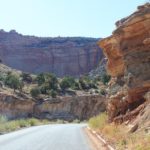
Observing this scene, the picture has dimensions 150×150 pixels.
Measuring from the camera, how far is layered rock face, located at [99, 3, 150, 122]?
27.0 metres

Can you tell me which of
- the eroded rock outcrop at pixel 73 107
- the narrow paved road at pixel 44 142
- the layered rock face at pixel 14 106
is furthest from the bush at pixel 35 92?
the narrow paved road at pixel 44 142

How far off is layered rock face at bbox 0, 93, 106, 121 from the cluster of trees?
308cm

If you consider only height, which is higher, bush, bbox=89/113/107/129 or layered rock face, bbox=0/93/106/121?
bush, bbox=89/113/107/129

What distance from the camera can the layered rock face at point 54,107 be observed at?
82.2 metres

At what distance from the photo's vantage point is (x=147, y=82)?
1037 inches

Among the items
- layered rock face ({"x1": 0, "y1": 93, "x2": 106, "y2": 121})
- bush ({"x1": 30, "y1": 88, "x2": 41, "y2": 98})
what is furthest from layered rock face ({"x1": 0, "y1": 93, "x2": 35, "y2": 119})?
bush ({"x1": 30, "y1": 88, "x2": 41, "y2": 98})

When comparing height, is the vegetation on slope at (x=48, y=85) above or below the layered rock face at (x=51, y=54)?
below

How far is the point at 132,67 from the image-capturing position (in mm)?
28016

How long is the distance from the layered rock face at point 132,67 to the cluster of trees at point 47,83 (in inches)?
2327

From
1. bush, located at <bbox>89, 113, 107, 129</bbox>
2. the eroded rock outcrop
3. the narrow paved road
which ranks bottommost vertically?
the eroded rock outcrop

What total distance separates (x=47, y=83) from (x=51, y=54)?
242 ft

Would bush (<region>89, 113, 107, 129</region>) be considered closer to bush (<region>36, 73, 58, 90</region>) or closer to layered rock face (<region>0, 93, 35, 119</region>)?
layered rock face (<region>0, 93, 35, 119</region>)

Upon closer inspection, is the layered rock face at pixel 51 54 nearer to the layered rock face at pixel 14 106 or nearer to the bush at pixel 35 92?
the bush at pixel 35 92

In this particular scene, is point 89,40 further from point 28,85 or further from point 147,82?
point 147,82
